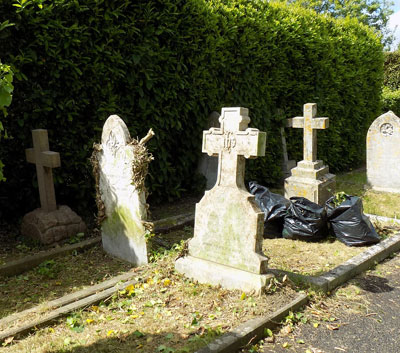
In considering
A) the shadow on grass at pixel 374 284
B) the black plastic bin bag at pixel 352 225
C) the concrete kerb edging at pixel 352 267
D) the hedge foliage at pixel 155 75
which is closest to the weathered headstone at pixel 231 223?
the concrete kerb edging at pixel 352 267

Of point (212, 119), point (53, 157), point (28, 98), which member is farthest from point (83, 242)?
point (212, 119)

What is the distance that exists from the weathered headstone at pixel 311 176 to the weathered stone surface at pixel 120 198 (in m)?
3.06

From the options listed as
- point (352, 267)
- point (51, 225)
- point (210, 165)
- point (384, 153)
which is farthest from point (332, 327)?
point (384, 153)

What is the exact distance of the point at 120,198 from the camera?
14.7 ft

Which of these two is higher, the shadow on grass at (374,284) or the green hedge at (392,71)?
the green hedge at (392,71)

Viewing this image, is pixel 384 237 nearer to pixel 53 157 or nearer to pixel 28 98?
pixel 53 157

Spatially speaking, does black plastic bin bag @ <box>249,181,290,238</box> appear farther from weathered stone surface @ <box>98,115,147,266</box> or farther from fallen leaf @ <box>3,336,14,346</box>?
fallen leaf @ <box>3,336,14,346</box>

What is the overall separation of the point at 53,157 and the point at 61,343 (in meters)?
2.36

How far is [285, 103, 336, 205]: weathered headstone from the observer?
6.35m

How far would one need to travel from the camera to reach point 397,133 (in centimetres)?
718

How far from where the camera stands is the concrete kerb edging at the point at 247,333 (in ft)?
9.24

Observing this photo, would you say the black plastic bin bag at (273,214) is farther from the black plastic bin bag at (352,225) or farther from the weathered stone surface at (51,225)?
the weathered stone surface at (51,225)

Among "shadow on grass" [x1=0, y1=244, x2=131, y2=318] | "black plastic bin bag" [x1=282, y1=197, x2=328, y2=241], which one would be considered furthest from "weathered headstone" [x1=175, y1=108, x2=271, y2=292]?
"black plastic bin bag" [x1=282, y1=197, x2=328, y2=241]

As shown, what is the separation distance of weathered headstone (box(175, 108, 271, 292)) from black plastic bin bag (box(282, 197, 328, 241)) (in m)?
1.72
